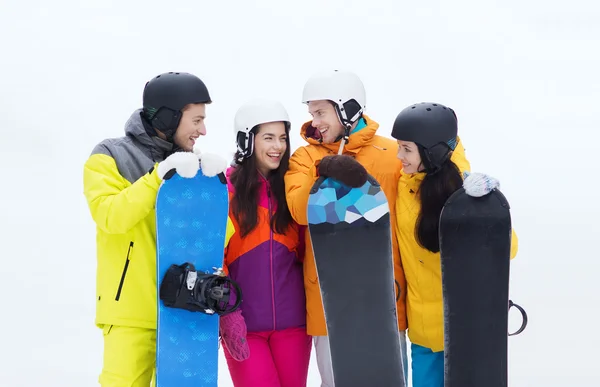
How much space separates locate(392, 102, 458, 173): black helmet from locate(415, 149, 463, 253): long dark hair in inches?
1.8

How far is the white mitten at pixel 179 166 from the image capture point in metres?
2.93

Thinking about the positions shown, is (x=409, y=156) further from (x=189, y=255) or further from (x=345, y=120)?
(x=189, y=255)

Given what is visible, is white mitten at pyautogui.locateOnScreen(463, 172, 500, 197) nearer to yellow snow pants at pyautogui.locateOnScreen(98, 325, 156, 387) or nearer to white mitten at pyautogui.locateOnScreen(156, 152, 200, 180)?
white mitten at pyautogui.locateOnScreen(156, 152, 200, 180)

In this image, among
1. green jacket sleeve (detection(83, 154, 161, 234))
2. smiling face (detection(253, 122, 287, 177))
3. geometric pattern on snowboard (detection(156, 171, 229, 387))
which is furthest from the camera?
smiling face (detection(253, 122, 287, 177))

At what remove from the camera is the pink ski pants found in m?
3.32

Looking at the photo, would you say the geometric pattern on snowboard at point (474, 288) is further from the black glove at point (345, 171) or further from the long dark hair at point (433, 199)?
the black glove at point (345, 171)

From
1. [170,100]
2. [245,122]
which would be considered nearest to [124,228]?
[170,100]

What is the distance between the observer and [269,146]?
3.43m

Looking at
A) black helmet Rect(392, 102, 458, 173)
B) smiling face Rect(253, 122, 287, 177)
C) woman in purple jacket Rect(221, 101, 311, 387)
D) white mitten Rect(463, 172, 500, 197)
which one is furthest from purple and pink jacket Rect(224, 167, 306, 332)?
white mitten Rect(463, 172, 500, 197)

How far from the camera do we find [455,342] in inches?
122

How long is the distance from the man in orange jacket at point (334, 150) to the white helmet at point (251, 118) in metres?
0.16

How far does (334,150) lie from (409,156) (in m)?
0.37

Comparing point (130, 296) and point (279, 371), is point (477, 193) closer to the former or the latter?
point (279, 371)

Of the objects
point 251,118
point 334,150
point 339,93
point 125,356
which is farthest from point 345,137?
point 125,356
